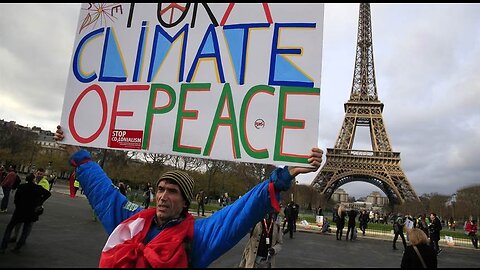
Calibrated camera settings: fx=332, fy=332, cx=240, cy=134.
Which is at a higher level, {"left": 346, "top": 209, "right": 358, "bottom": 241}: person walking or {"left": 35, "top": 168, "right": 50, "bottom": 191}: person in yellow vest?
{"left": 35, "top": 168, "right": 50, "bottom": 191}: person in yellow vest

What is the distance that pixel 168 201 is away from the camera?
1730mm

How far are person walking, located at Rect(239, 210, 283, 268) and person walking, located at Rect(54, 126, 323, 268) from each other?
123 inches

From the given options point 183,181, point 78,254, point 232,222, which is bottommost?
point 78,254

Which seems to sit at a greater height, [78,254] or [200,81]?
[200,81]

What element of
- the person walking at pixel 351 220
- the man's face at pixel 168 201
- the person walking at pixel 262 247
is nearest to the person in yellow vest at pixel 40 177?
the person walking at pixel 262 247

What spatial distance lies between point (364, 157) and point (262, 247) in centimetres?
3859

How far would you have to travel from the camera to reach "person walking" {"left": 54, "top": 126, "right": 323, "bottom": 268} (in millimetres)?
1511

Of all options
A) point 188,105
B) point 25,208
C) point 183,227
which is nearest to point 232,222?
point 183,227

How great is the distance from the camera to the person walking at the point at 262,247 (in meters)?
4.74

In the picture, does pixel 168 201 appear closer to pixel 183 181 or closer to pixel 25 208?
pixel 183 181

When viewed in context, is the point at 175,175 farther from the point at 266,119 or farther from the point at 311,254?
the point at 311,254

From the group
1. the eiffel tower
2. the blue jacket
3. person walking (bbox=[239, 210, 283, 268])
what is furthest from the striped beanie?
the eiffel tower

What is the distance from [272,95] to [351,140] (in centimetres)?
4221

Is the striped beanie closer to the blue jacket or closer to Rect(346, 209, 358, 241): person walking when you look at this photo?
the blue jacket
